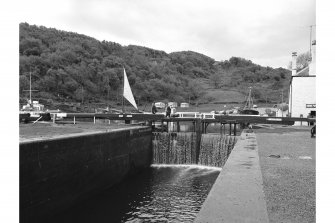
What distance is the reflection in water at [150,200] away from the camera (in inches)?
420

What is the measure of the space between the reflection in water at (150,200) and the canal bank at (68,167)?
0.58 meters

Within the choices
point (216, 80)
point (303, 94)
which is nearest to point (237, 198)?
point (303, 94)

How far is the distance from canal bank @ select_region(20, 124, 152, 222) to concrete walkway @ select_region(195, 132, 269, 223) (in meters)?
6.15

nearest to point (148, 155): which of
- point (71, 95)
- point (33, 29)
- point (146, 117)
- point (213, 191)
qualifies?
point (146, 117)

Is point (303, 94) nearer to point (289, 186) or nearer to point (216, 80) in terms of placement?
point (289, 186)

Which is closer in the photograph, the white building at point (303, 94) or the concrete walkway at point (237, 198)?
the concrete walkway at point (237, 198)

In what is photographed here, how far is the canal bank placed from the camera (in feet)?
30.4

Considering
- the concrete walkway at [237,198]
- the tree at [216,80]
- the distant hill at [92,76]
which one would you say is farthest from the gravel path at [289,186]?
the tree at [216,80]

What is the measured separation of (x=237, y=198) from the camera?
4.86m

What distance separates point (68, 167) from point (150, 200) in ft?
11.8

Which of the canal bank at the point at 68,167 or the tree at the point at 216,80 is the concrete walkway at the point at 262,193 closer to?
the canal bank at the point at 68,167

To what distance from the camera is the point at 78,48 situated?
76875 millimetres

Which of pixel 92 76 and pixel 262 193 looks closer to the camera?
pixel 262 193

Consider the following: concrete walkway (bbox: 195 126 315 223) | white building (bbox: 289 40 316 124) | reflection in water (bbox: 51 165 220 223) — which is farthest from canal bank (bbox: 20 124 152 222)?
white building (bbox: 289 40 316 124)
